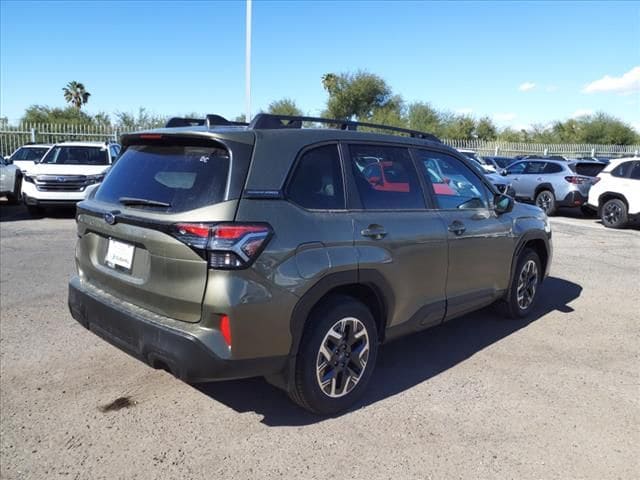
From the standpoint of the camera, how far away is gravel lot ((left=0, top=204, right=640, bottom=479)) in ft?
9.55

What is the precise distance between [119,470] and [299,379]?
3.54ft

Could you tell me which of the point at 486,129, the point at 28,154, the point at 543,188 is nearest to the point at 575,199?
the point at 543,188

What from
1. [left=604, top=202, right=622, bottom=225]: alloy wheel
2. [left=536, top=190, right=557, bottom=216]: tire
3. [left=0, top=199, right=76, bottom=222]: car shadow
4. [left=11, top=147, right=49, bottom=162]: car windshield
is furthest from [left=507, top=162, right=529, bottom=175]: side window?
[left=11, top=147, right=49, bottom=162]: car windshield

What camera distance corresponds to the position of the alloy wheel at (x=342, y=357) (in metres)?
3.28

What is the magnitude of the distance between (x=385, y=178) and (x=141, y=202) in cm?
167

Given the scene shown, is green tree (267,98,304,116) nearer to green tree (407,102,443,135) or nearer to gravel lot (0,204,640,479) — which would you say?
green tree (407,102,443,135)

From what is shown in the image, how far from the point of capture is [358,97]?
5006 cm

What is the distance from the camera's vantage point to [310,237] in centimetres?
305

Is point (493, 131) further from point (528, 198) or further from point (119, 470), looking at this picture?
point (119, 470)

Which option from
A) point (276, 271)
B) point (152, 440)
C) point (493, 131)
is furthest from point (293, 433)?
point (493, 131)

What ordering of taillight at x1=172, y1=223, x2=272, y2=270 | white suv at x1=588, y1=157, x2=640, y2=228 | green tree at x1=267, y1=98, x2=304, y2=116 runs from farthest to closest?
green tree at x1=267, y1=98, x2=304, y2=116 < white suv at x1=588, y1=157, x2=640, y2=228 < taillight at x1=172, y1=223, x2=272, y2=270

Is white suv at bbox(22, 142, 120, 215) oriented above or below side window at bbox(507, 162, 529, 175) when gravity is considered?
below

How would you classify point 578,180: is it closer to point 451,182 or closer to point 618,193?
point 618,193

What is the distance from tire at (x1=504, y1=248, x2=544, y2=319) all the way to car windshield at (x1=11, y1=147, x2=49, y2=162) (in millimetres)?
16198
